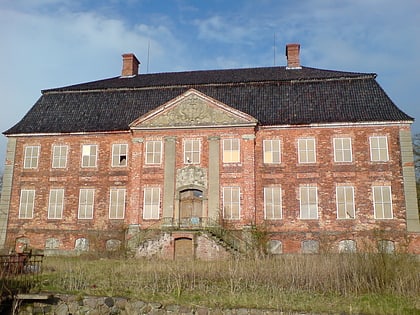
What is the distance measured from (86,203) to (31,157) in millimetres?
4711

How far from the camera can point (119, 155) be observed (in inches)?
1031

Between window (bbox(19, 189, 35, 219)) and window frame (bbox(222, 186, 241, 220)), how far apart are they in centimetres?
1155

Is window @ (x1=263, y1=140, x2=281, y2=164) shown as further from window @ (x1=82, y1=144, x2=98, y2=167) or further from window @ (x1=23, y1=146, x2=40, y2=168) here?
window @ (x1=23, y1=146, x2=40, y2=168)

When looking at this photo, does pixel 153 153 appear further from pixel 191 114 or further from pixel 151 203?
pixel 191 114

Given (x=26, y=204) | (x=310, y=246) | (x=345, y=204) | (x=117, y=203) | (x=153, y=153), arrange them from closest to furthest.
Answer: (x=310, y=246) → (x=345, y=204) → (x=153, y=153) → (x=117, y=203) → (x=26, y=204)

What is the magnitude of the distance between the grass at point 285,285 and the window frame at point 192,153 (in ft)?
36.2

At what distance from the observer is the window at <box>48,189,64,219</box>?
25.9 metres

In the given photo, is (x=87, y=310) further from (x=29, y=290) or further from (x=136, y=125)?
(x=136, y=125)

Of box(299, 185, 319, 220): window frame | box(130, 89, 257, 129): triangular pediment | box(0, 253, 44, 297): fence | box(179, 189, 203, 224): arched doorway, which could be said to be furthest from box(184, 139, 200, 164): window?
box(0, 253, 44, 297): fence

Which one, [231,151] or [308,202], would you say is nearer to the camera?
[308,202]

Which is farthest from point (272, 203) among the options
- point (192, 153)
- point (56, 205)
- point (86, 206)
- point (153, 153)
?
point (56, 205)

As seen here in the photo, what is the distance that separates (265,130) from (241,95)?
2906 millimetres

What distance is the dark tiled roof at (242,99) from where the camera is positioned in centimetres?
2464

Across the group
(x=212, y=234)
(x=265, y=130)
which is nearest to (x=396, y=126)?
(x=265, y=130)
